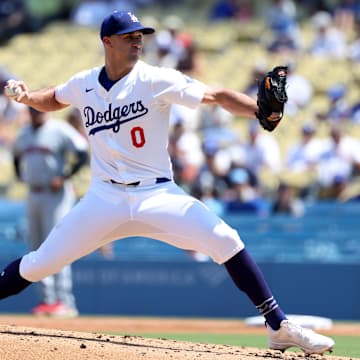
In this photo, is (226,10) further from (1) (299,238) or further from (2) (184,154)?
(1) (299,238)

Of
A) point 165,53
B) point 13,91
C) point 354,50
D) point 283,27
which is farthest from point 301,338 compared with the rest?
point 283,27

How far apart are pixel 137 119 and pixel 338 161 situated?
696 cm

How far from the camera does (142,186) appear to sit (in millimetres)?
6016

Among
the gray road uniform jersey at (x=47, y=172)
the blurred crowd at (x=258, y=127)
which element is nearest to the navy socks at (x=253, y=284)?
the gray road uniform jersey at (x=47, y=172)

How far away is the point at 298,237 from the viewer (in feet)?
38.4

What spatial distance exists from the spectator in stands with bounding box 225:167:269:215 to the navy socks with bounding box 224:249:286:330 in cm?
630

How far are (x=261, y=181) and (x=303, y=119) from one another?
1899mm

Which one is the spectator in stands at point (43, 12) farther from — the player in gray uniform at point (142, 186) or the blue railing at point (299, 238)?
the player in gray uniform at point (142, 186)

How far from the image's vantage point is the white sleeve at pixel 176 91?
5.95 m

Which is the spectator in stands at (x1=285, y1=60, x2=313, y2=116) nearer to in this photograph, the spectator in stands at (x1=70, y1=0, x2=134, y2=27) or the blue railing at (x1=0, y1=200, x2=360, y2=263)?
the blue railing at (x1=0, y1=200, x2=360, y2=263)

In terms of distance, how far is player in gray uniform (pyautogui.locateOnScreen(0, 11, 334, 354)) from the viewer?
5938 millimetres

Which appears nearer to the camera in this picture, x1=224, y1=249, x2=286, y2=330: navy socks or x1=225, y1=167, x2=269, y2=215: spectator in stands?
x1=224, y1=249, x2=286, y2=330: navy socks

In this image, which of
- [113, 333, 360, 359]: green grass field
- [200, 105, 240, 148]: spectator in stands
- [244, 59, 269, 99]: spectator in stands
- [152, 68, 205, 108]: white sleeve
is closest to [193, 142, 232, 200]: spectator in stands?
[200, 105, 240, 148]: spectator in stands

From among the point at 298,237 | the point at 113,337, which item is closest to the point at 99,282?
the point at 298,237
